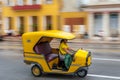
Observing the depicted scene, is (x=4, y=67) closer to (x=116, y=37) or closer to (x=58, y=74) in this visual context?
(x=58, y=74)

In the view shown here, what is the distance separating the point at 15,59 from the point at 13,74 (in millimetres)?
4557

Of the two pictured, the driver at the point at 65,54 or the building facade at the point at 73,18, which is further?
the building facade at the point at 73,18

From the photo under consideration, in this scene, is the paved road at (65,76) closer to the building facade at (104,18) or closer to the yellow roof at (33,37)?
the yellow roof at (33,37)

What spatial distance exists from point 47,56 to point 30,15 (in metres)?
34.4

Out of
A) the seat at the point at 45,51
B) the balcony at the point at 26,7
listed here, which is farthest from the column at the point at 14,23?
the seat at the point at 45,51

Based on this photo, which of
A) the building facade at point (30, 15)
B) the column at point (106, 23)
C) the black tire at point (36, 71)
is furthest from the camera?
the building facade at point (30, 15)

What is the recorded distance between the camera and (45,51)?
48.4 ft

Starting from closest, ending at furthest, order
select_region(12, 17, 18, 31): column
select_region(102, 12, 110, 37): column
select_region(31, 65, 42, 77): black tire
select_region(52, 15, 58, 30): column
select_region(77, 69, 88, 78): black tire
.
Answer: select_region(77, 69, 88, 78): black tire, select_region(31, 65, 42, 77): black tire, select_region(102, 12, 110, 37): column, select_region(52, 15, 58, 30): column, select_region(12, 17, 18, 31): column

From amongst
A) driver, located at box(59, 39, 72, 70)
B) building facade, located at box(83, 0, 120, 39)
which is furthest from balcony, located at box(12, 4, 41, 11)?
driver, located at box(59, 39, 72, 70)

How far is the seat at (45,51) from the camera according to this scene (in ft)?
47.0

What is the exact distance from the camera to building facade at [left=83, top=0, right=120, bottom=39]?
41.4 metres

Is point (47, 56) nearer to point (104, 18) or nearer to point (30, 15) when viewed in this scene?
point (104, 18)

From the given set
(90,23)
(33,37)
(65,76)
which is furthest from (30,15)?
(65,76)

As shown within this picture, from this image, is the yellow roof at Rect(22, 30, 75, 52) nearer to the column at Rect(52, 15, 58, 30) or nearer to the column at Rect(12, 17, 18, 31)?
the column at Rect(52, 15, 58, 30)
